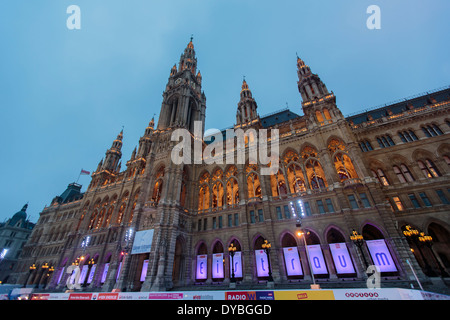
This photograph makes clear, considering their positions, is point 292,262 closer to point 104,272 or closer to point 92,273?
point 104,272

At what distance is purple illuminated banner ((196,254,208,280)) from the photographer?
1130 inches

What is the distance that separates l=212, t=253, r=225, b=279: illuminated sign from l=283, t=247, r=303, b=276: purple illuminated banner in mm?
9174

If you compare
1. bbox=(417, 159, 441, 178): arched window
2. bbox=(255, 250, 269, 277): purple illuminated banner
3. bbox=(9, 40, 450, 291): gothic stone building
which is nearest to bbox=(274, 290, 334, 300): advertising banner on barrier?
bbox=(9, 40, 450, 291): gothic stone building

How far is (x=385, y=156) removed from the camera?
2931cm

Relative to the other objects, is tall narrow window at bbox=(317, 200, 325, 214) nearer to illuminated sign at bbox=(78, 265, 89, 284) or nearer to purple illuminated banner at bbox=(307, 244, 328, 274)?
purple illuminated banner at bbox=(307, 244, 328, 274)

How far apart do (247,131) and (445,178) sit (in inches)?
1083

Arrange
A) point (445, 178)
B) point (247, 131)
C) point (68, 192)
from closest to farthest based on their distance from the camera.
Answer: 1. point (445, 178)
2. point (247, 131)
3. point (68, 192)

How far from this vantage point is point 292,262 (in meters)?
23.9

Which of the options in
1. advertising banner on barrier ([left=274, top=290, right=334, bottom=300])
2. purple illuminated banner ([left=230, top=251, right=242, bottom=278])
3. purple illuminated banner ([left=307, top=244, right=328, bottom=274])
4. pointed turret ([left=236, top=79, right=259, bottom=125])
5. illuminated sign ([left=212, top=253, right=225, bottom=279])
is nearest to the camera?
advertising banner on barrier ([left=274, top=290, right=334, bottom=300])

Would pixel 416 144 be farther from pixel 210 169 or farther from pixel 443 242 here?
pixel 210 169

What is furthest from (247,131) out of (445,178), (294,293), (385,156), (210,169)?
(294,293)

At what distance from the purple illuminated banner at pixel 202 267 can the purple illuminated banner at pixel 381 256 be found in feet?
68.6

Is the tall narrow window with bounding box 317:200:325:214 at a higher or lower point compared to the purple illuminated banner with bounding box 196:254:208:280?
higher

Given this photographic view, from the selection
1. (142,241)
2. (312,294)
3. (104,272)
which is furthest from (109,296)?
(104,272)
